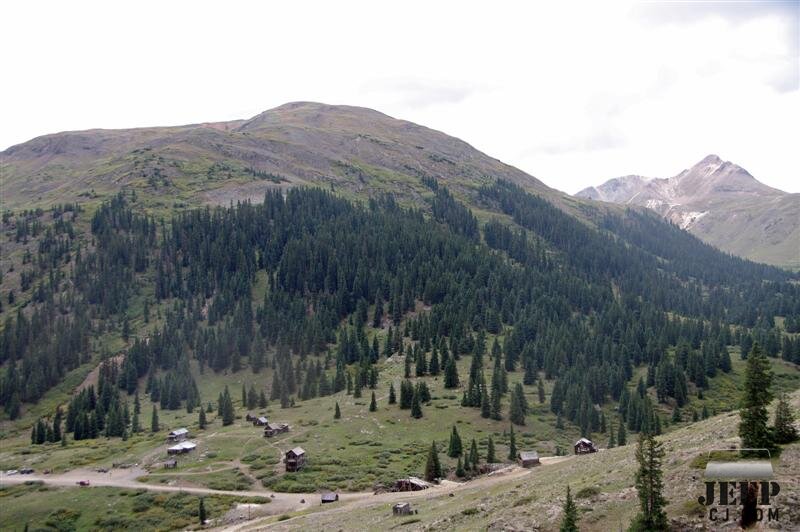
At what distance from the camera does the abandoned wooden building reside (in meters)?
132

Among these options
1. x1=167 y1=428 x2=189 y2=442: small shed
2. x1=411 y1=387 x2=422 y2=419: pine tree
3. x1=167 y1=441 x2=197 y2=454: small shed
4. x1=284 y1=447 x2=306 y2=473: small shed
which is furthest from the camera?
x1=411 y1=387 x2=422 y2=419: pine tree

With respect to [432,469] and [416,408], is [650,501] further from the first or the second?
[416,408]

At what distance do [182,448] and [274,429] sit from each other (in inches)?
793

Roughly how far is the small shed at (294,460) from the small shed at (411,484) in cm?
2484

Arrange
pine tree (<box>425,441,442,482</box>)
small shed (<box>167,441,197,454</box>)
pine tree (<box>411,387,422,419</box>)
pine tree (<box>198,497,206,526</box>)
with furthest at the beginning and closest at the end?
pine tree (<box>411,387,422,419</box>) → small shed (<box>167,441,197,454</box>) → pine tree (<box>425,441,442,482</box>) → pine tree (<box>198,497,206,526</box>)

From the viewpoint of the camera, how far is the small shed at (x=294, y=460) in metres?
113

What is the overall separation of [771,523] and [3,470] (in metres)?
152

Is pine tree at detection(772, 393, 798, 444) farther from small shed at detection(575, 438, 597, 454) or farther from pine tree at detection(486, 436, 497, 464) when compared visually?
pine tree at detection(486, 436, 497, 464)

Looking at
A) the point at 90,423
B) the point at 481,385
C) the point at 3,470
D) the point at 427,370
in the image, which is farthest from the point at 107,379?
the point at 481,385

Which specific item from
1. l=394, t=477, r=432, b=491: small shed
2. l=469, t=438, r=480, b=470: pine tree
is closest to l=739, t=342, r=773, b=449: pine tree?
l=394, t=477, r=432, b=491: small shed

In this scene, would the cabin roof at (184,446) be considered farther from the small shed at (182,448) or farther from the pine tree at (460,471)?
the pine tree at (460,471)

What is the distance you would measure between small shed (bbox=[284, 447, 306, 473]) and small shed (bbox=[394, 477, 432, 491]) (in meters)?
24.8

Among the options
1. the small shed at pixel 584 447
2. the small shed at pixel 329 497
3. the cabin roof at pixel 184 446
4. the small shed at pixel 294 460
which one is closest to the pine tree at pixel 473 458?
the small shed at pixel 584 447

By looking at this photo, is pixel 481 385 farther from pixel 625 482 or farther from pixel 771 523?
pixel 771 523
